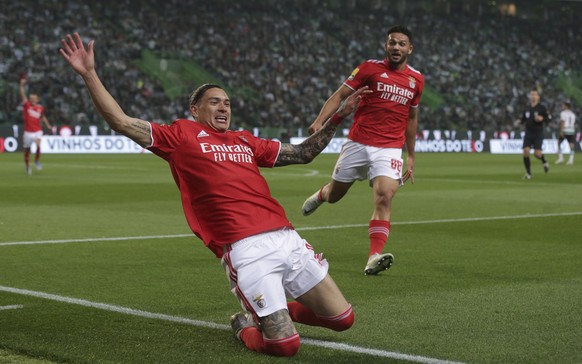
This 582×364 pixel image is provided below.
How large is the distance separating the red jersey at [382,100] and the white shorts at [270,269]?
158 inches

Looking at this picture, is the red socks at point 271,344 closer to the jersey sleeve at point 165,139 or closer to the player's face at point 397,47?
the jersey sleeve at point 165,139

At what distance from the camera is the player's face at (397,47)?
377 inches

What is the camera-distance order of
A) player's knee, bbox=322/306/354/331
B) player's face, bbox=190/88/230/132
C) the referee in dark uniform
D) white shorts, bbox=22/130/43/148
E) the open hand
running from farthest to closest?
white shorts, bbox=22/130/43/148, the referee in dark uniform, player's face, bbox=190/88/230/132, player's knee, bbox=322/306/354/331, the open hand

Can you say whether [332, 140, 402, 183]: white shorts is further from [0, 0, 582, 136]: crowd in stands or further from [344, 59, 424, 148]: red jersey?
[0, 0, 582, 136]: crowd in stands

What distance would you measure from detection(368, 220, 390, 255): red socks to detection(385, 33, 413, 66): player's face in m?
1.66

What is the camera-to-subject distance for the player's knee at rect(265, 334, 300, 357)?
219 inches

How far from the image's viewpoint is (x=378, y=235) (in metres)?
9.23

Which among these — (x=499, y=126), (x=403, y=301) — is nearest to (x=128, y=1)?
(x=499, y=126)

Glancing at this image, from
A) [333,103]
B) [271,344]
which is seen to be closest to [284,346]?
[271,344]

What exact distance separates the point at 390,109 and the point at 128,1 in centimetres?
4429

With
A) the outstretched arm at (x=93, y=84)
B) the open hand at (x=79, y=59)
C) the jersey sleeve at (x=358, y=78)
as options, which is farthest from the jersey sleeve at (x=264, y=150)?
the jersey sleeve at (x=358, y=78)

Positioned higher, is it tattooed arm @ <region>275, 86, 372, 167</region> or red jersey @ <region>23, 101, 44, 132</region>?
tattooed arm @ <region>275, 86, 372, 167</region>

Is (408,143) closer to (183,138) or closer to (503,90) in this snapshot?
(183,138)

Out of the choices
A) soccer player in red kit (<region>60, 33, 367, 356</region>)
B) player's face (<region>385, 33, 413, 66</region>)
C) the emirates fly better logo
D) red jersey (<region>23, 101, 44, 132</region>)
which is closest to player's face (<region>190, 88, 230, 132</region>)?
soccer player in red kit (<region>60, 33, 367, 356</region>)
